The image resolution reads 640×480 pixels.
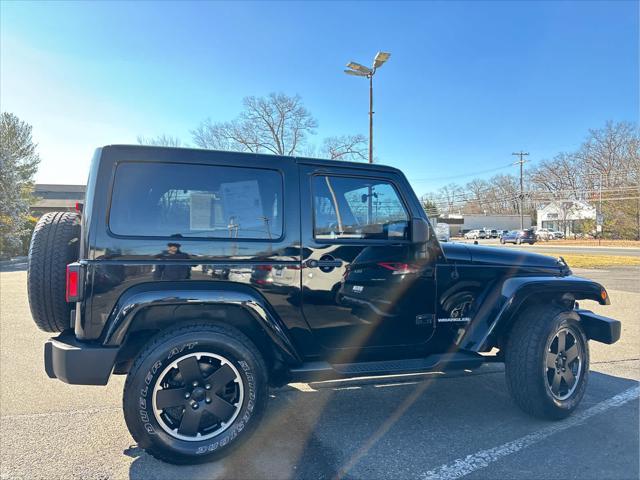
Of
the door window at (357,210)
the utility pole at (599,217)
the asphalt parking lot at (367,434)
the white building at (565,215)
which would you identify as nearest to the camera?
the asphalt parking lot at (367,434)

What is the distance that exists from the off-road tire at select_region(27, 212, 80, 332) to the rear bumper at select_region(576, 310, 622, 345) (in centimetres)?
405

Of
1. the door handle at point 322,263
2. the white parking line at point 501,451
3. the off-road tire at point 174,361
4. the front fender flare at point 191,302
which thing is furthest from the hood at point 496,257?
the off-road tire at point 174,361

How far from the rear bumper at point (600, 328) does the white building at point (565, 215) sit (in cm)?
5510

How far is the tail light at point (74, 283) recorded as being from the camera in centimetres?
234

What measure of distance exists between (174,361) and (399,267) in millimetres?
1732

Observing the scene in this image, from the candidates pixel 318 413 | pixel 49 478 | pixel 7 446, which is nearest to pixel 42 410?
pixel 7 446

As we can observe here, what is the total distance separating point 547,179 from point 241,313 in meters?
78.5

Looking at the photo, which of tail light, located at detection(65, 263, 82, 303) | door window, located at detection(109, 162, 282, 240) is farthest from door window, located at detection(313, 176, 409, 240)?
tail light, located at detection(65, 263, 82, 303)

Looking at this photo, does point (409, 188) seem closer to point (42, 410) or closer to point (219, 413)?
point (219, 413)

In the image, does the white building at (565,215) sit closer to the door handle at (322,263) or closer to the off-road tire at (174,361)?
the door handle at (322,263)

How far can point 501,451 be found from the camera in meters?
2.66

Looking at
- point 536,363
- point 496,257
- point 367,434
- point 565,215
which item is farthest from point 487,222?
point 367,434

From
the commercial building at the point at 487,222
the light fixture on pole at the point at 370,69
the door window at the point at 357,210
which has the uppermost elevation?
the light fixture on pole at the point at 370,69

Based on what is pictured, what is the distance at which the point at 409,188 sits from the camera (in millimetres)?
3221
